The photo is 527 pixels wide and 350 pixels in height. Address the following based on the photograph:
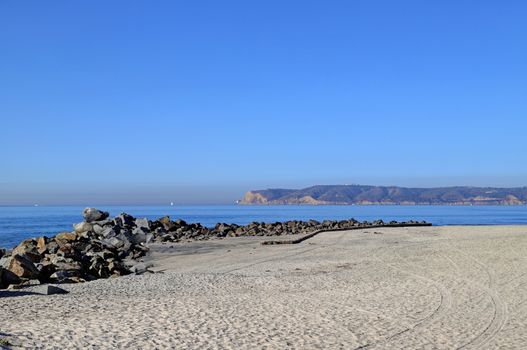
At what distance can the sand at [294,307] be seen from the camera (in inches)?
328

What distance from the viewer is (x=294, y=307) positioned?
11.1 metres

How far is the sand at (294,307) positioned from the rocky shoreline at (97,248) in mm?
1936

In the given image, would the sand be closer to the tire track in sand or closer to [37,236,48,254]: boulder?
the tire track in sand

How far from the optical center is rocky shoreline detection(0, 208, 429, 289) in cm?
1534

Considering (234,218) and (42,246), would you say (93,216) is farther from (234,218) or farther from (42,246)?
(234,218)

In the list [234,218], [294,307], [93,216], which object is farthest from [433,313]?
[234,218]

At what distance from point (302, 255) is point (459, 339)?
13085 millimetres

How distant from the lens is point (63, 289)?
1258cm

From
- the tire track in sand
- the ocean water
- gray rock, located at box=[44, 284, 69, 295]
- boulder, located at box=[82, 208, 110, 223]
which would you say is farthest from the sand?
the ocean water

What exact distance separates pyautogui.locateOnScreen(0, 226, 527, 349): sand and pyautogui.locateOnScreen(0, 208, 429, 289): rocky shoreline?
1936mm

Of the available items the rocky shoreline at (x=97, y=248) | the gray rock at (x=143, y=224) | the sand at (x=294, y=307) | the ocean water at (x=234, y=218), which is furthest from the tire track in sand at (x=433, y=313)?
the ocean water at (x=234, y=218)

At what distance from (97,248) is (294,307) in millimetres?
14994

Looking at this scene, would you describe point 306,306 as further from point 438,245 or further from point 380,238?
point 380,238

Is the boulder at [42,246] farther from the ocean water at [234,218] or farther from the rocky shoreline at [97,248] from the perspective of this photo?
the ocean water at [234,218]
